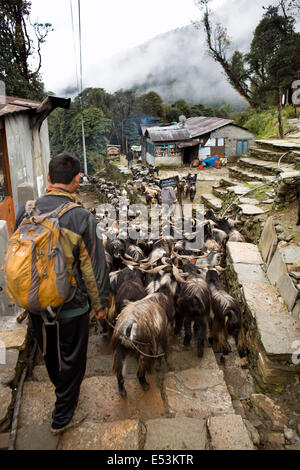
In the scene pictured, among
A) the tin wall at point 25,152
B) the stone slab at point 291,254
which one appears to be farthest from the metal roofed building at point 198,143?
the stone slab at point 291,254

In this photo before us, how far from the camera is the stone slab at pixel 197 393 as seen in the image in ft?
9.84

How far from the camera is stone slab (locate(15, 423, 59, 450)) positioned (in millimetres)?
2488

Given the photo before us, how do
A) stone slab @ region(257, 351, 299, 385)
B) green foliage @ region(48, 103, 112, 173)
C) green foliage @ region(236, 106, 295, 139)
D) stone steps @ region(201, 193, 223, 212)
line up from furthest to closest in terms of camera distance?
green foliage @ region(48, 103, 112, 173) < green foliage @ region(236, 106, 295, 139) < stone steps @ region(201, 193, 223, 212) < stone slab @ region(257, 351, 299, 385)

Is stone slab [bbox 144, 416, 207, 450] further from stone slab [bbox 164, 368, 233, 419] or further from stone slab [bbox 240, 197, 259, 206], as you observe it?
stone slab [bbox 240, 197, 259, 206]

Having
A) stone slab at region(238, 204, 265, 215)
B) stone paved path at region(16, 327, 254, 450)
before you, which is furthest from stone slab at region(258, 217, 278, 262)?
stone paved path at region(16, 327, 254, 450)

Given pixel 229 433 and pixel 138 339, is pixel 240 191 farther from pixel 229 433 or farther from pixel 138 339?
pixel 229 433

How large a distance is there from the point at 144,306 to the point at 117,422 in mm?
1215

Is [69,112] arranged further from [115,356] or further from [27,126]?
[115,356]

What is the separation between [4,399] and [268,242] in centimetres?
507

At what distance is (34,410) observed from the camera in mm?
2846

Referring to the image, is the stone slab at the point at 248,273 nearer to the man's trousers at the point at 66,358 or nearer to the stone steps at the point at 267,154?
the man's trousers at the point at 66,358

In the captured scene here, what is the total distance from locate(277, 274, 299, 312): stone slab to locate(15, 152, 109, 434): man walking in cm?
273

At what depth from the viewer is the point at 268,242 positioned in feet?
20.2

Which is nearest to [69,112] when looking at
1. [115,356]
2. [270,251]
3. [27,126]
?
[27,126]
